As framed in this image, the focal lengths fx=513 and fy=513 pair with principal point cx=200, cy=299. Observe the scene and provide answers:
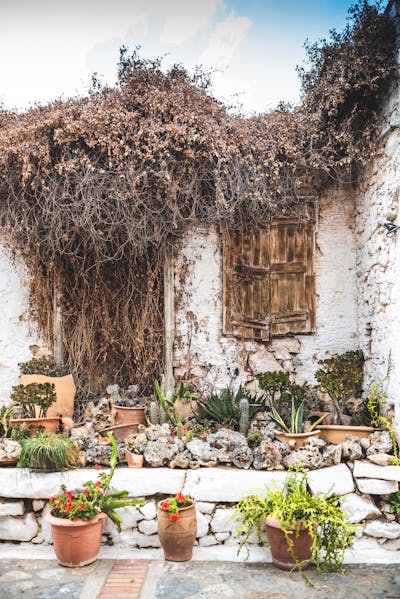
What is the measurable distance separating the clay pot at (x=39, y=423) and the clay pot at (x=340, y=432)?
257cm

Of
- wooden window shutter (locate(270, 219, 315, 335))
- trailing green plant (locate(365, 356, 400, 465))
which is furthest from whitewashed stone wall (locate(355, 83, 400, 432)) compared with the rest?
wooden window shutter (locate(270, 219, 315, 335))

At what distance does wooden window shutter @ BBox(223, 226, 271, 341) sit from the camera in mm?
5602

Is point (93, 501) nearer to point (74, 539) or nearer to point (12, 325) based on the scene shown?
point (74, 539)

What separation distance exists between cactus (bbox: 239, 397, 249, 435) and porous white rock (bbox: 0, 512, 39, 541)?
1.97 metres

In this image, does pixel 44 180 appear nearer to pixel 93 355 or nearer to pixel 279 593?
pixel 93 355

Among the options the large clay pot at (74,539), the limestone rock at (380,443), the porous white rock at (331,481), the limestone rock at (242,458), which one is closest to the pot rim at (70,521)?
the large clay pot at (74,539)

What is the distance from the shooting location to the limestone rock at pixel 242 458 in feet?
14.2

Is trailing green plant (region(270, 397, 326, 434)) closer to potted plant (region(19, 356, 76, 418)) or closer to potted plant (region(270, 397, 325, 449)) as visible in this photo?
potted plant (region(270, 397, 325, 449))

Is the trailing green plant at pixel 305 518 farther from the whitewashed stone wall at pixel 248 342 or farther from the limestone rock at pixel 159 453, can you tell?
the whitewashed stone wall at pixel 248 342

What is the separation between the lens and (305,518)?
12.3ft

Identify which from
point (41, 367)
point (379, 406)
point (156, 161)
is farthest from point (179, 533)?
point (156, 161)

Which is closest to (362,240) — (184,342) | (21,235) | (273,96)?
(273,96)

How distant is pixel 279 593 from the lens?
3.42 m

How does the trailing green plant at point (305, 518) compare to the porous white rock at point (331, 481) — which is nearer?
the trailing green plant at point (305, 518)
